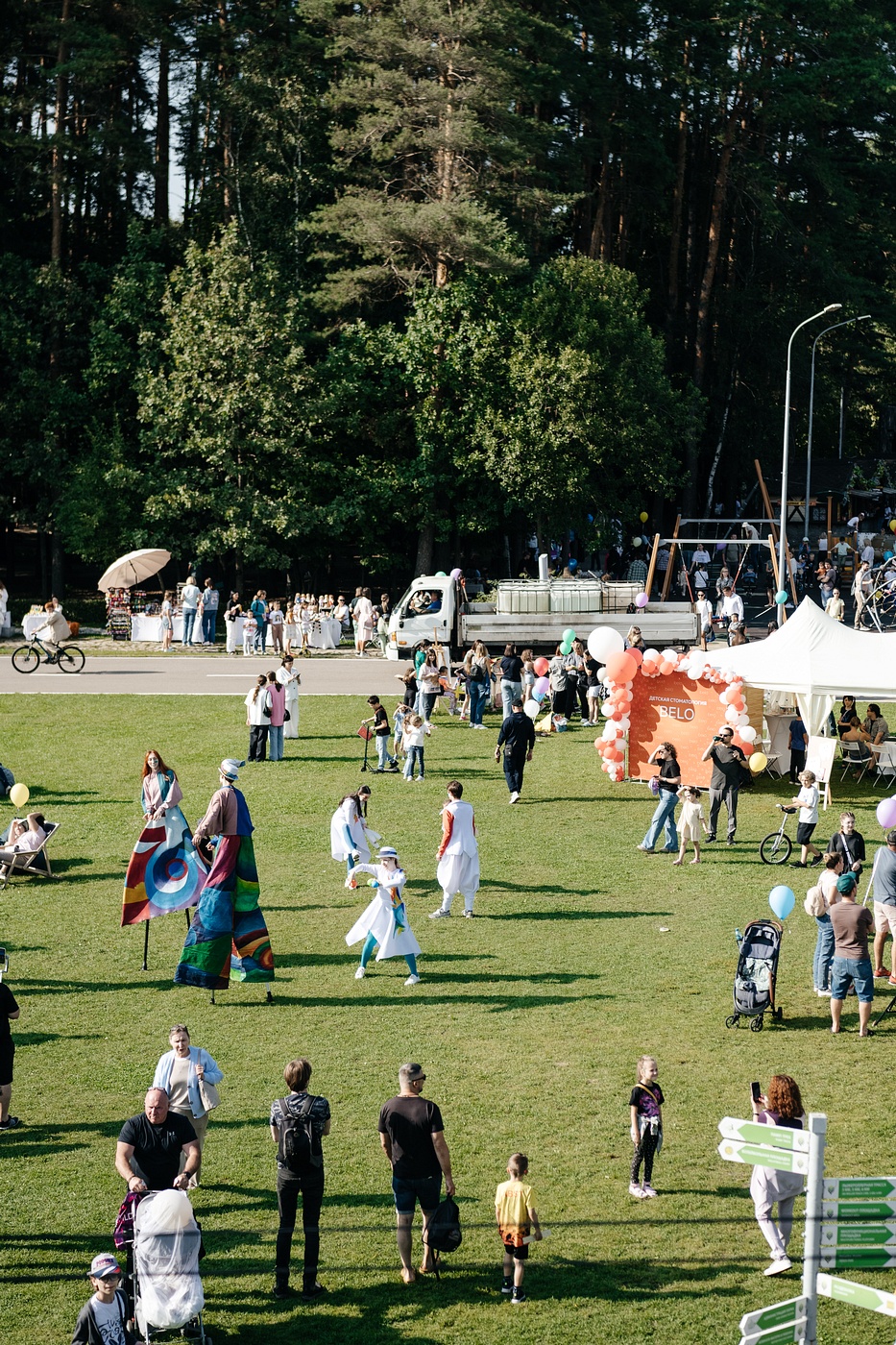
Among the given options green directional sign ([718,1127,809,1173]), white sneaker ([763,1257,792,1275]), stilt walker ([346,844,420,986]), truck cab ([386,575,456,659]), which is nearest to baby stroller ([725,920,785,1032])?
stilt walker ([346,844,420,986])

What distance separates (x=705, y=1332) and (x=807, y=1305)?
8.02 ft

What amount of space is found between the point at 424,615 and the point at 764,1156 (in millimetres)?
27182

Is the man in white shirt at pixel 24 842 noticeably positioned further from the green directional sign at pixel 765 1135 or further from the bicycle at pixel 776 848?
the green directional sign at pixel 765 1135

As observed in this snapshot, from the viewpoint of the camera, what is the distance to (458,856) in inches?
660

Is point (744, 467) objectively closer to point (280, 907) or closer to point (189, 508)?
point (189, 508)

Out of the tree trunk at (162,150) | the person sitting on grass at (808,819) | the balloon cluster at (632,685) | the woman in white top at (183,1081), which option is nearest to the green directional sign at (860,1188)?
the woman in white top at (183,1081)

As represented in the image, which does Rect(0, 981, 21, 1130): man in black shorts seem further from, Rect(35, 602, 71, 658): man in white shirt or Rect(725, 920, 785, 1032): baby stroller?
Rect(35, 602, 71, 658): man in white shirt

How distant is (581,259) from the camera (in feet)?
146

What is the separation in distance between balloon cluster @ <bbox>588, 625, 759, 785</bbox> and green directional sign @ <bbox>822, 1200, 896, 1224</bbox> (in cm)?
1612

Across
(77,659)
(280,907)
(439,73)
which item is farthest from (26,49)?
(280,907)

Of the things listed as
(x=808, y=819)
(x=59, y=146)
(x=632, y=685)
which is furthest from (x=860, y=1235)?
(x=59, y=146)

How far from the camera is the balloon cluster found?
75.5 feet

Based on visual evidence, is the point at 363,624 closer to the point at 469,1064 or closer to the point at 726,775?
the point at 726,775

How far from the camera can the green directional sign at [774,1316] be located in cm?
646
